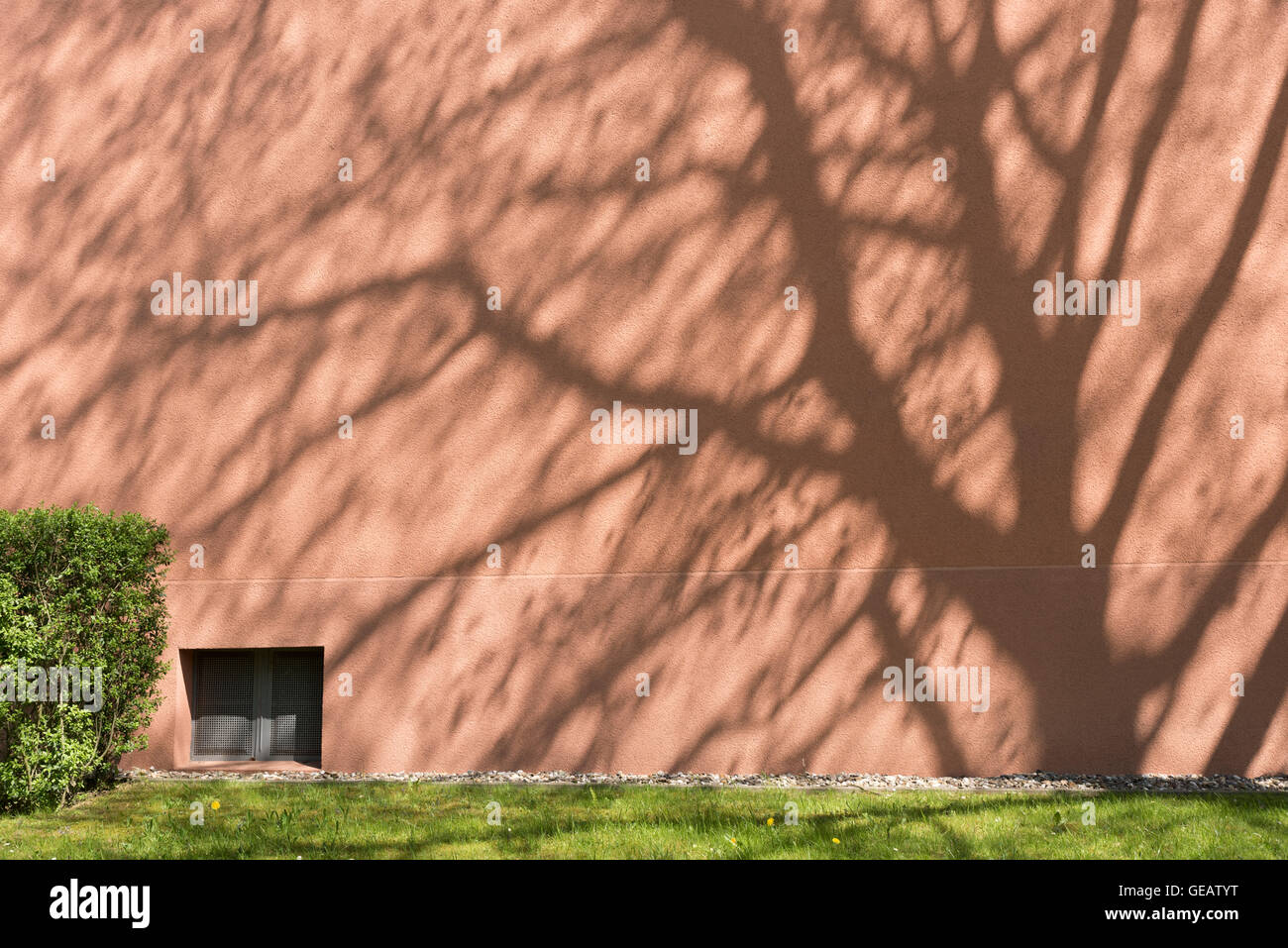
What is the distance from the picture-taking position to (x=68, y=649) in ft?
22.4

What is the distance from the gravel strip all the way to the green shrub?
32.5 inches

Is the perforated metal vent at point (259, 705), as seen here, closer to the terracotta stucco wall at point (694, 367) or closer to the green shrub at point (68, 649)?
the terracotta stucco wall at point (694, 367)

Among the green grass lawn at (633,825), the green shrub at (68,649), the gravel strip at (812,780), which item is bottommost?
the gravel strip at (812,780)

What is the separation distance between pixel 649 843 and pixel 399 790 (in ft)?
7.45

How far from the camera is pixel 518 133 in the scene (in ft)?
27.3

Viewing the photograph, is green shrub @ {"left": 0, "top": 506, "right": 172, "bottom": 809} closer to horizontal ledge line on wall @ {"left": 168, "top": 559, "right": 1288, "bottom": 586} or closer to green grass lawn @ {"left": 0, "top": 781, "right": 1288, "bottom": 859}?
green grass lawn @ {"left": 0, "top": 781, "right": 1288, "bottom": 859}

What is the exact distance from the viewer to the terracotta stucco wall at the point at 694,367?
24.9 ft

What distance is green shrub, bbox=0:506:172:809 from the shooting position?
21.7 ft

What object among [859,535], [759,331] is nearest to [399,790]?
[859,535]

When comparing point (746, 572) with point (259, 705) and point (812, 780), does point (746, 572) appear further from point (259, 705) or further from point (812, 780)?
point (259, 705)

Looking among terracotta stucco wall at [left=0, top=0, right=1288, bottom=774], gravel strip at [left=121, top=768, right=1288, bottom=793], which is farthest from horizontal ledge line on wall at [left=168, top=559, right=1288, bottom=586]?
gravel strip at [left=121, top=768, right=1288, bottom=793]

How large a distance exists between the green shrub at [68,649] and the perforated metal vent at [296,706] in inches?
38.5

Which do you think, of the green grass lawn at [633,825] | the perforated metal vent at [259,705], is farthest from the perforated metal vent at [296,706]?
the green grass lawn at [633,825]

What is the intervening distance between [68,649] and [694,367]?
15.7 ft
